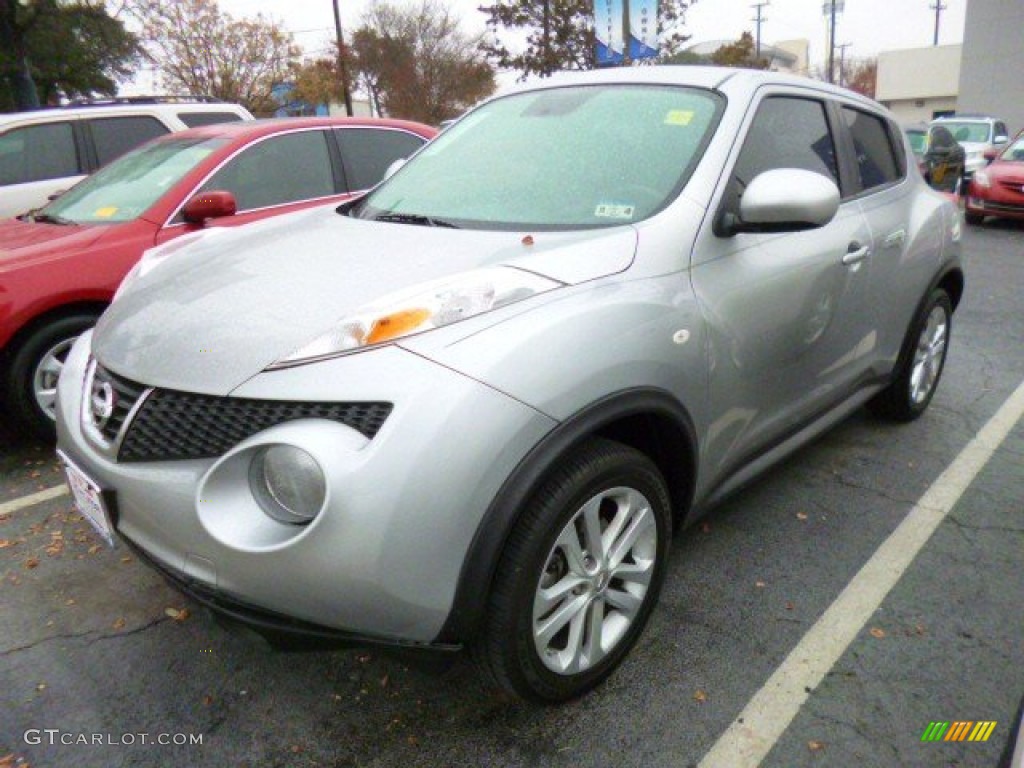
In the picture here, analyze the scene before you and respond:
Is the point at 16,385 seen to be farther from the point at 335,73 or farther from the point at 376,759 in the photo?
the point at 335,73

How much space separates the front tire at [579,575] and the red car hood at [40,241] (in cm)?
310

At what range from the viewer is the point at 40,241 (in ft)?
13.0

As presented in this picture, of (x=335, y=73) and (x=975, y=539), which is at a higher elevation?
(x=335, y=73)

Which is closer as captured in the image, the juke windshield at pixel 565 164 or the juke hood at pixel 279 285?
the juke hood at pixel 279 285

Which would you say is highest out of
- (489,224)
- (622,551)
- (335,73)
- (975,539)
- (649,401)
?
(335,73)

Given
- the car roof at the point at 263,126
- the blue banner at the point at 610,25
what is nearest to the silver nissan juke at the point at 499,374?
the car roof at the point at 263,126

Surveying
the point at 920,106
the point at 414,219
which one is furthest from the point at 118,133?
the point at 920,106

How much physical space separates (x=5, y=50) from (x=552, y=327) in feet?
87.6

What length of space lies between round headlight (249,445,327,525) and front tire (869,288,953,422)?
9.95ft

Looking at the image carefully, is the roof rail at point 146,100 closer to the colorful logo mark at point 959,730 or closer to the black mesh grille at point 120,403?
the black mesh grille at point 120,403

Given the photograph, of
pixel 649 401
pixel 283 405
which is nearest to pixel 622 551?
pixel 649 401

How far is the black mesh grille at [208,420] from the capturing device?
1735 millimetres

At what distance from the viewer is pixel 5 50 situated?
73.3 ft

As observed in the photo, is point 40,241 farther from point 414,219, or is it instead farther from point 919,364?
point 919,364
